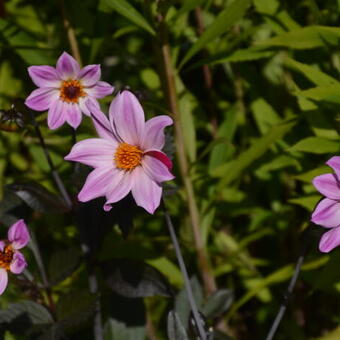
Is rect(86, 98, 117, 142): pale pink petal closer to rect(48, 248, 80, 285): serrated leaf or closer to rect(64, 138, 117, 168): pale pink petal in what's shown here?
A: rect(64, 138, 117, 168): pale pink petal

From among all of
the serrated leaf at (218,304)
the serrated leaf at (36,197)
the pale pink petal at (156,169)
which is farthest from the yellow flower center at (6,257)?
the serrated leaf at (218,304)

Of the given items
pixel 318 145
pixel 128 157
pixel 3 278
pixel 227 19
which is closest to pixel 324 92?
pixel 318 145

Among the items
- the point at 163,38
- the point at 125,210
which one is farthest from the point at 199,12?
the point at 125,210

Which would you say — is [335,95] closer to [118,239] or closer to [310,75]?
[310,75]

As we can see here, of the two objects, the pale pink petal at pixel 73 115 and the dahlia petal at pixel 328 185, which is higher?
the pale pink petal at pixel 73 115

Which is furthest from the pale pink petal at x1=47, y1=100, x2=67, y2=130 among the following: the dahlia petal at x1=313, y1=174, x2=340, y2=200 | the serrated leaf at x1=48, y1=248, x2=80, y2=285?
the dahlia petal at x1=313, y1=174, x2=340, y2=200

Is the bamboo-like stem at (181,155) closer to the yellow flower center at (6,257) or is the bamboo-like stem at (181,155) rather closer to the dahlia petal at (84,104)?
the dahlia petal at (84,104)

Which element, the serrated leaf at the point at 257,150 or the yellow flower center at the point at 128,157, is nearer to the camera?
the yellow flower center at the point at 128,157
